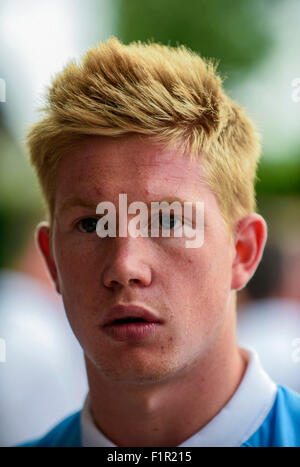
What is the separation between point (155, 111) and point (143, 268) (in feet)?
0.81

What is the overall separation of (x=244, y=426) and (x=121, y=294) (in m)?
0.33

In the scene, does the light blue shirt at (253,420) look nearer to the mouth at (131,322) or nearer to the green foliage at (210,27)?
the mouth at (131,322)

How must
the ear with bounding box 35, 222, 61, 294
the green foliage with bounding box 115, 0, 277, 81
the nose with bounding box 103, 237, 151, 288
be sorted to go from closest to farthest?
1. the nose with bounding box 103, 237, 151, 288
2. the ear with bounding box 35, 222, 61, 294
3. the green foliage with bounding box 115, 0, 277, 81

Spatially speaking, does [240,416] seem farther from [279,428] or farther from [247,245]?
[247,245]

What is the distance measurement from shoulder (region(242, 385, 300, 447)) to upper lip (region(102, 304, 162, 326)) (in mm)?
276

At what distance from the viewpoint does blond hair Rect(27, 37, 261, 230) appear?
888 mm

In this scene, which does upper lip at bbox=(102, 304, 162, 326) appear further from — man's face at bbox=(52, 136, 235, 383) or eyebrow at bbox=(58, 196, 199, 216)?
eyebrow at bbox=(58, 196, 199, 216)

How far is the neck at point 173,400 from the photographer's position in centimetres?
94

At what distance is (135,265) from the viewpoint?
843mm

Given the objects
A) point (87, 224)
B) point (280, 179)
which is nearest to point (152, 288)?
point (87, 224)

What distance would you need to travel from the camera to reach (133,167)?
876 mm

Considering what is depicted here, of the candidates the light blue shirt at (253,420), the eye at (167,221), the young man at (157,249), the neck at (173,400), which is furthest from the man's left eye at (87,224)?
the light blue shirt at (253,420)

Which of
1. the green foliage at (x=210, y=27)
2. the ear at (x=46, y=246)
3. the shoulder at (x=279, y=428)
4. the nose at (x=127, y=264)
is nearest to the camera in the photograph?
the nose at (x=127, y=264)

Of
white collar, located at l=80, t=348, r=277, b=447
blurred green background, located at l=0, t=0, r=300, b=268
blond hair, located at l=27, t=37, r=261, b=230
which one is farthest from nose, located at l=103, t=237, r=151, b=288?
blurred green background, located at l=0, t=0, r=300, b=268
